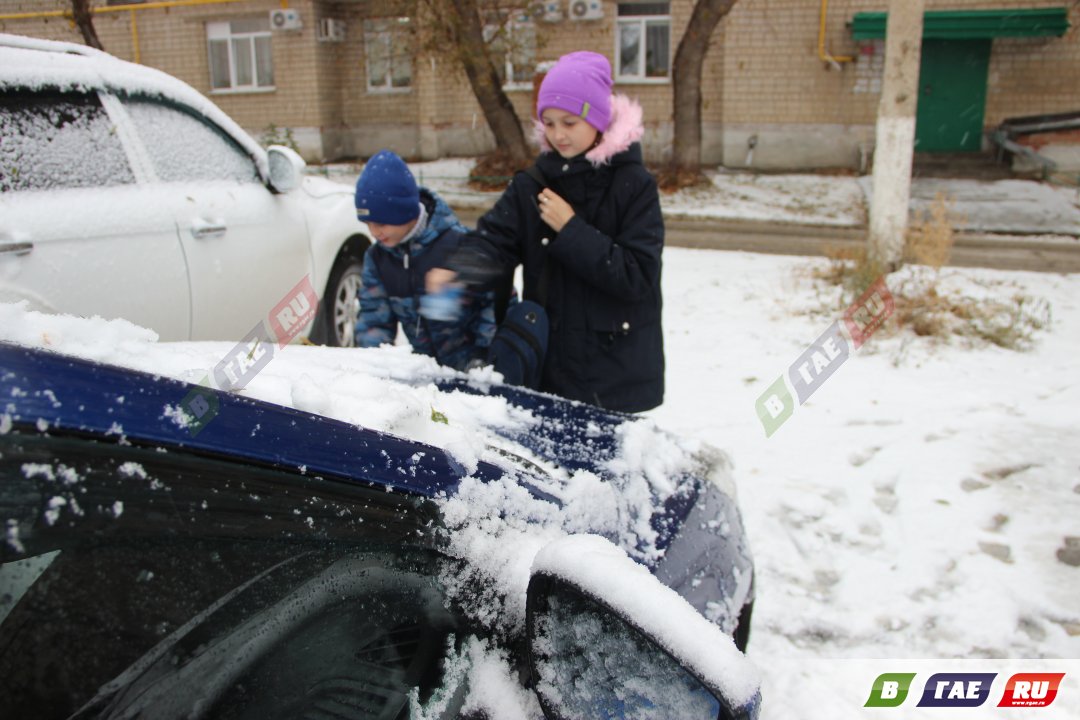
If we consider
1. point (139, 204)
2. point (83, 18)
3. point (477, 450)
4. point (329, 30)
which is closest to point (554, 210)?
point (477, 450)

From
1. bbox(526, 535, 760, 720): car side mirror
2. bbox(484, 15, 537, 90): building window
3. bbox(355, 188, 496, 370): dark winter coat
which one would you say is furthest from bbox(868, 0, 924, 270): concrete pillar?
bbox(484, 15, 537, 90): building window

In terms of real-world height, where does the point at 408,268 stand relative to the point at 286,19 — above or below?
below

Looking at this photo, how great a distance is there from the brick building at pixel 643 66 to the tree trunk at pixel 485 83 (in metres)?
0.54

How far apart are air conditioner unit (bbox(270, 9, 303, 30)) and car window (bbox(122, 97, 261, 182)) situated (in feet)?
54.5

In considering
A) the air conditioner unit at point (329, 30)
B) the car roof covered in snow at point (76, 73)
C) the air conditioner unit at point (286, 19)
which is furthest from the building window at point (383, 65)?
the car roof covered in snow at point (76, 73)

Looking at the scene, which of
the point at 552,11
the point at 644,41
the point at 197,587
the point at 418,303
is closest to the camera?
the point at 197,587

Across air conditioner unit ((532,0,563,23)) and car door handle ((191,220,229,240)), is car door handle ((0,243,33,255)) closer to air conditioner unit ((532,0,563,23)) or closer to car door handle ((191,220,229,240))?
car door handle ((191,220,229,240))

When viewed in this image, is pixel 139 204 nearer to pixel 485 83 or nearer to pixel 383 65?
pixel 485 83

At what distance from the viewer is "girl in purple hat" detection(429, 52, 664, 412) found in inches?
105

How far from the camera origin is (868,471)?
12.9 feet

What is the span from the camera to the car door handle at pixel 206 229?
3598 millimetres

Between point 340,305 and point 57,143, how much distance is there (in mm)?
1976

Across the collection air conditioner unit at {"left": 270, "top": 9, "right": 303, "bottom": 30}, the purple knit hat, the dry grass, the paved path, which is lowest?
the paved path

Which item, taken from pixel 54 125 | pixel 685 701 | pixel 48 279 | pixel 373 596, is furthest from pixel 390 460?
pixel 54 125
